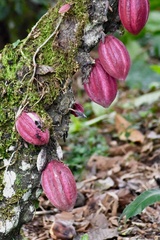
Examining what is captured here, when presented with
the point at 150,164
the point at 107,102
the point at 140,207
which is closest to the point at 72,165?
the point at 150,164

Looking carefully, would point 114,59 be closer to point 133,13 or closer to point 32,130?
point 133,13

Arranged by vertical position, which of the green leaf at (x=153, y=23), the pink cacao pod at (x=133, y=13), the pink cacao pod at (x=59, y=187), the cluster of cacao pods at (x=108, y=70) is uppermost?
the pink cacao pod at (x=133, y=13)

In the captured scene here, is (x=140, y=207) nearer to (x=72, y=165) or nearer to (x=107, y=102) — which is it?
(x=107, y=102)

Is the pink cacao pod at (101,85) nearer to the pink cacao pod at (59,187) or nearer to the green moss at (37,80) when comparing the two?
the green moss at (37,80)

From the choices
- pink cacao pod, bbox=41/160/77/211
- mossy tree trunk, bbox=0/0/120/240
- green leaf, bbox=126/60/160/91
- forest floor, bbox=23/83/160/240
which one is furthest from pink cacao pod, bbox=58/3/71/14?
green leaf, bbox=126/60/160/91

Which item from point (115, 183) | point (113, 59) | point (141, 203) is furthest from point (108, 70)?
point (115, 183)

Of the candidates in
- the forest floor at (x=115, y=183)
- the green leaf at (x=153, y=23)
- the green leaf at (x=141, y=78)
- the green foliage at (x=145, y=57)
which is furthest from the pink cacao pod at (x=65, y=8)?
the green leaf at (x=153, y=23)

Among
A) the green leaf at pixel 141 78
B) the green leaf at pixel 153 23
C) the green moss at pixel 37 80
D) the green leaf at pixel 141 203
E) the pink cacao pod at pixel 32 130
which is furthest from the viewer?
the green leaf at pixel 153 23
